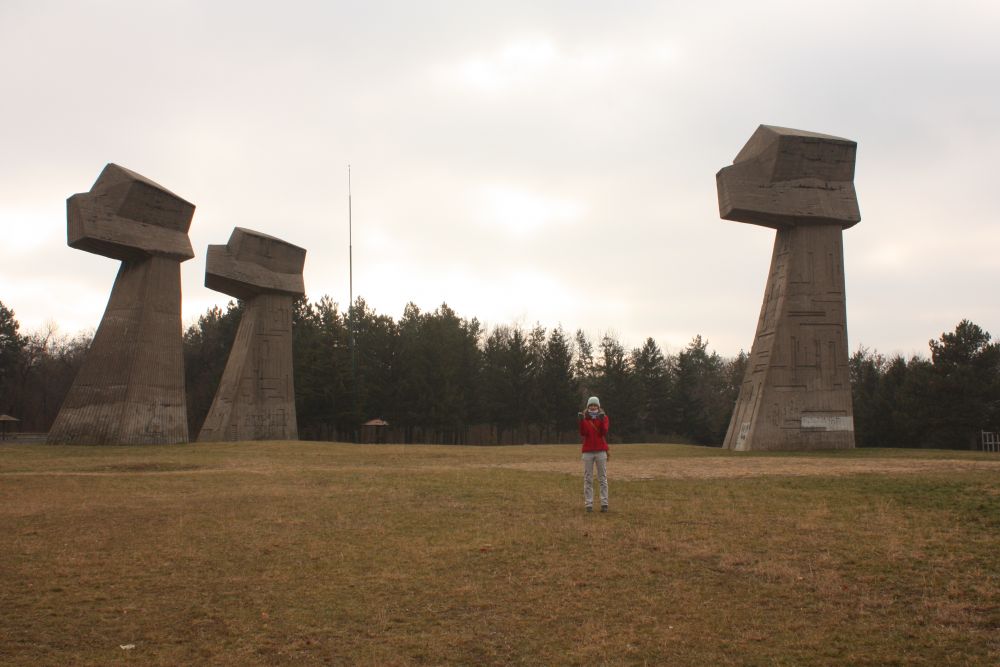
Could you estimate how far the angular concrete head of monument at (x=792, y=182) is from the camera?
86.6ft

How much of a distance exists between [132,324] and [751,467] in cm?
2062

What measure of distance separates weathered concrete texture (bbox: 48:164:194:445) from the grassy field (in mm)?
12926

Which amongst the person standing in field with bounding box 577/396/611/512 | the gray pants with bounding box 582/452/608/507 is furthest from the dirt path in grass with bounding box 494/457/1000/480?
the person standing in field with bounding box 577/396/611/512

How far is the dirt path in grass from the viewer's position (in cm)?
1683

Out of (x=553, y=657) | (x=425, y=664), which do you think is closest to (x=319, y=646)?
(x=425, y=664)

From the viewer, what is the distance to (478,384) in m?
51.6

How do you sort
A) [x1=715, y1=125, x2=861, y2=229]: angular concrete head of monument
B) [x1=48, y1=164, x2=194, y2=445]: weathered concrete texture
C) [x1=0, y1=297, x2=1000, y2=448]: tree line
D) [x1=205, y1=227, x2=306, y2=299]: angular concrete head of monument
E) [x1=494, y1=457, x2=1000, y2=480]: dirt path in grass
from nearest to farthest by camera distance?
[x1=494, y1=457, x2=1000, y2=480]: dirt path in grass → [x1=715, y1=125, x2=861, y2=229]: angular concrete head of monument → [x1=48, y1=164, x2=194, y2=445]: weathered concrete texture → [x1=205, y1=227, x2=306, y2=299]: angular concrete head of monument → [x1=0, y1=297, x2=1000, y2=448]: tree line

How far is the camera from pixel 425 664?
5953 millimetres

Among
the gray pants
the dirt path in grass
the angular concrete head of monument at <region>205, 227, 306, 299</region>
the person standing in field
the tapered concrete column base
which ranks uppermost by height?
the angular concrete head of monument at <region>205, 227, 306, 299</region>

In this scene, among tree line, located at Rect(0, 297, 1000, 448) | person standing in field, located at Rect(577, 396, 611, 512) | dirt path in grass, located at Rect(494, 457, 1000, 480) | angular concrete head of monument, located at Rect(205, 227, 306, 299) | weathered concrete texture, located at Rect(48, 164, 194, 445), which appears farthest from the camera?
tree line, located at Rect(0, 297, 1000, 448)

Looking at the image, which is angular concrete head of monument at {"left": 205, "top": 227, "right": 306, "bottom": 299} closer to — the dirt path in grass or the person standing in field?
the dirt path in grass

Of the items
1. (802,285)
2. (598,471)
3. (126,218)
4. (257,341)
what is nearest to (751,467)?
(598,471)

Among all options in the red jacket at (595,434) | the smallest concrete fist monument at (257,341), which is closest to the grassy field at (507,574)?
the red jacket at (595,434)

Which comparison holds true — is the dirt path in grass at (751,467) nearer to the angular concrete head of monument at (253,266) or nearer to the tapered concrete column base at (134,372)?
the tapered concrete column base at (134,372)
